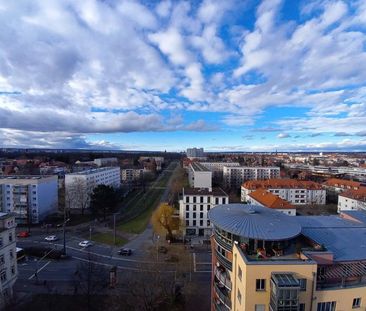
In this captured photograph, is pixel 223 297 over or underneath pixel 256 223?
underneath

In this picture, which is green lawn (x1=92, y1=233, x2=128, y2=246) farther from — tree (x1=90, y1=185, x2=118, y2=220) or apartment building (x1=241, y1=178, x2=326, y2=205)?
apartment building (x1=241, y1=178, x2=326, y2=205)

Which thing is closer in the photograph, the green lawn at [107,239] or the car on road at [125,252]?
the car on road at [125,252]

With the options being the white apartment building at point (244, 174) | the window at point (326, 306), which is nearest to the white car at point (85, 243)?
the window at point (326, 306)

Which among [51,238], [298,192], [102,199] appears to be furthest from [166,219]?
[298,192]

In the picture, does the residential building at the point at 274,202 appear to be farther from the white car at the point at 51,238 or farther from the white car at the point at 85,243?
the white car at the point at 51,238

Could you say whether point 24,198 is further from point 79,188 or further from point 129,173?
point 129,173

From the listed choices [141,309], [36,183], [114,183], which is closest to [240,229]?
[141,309]

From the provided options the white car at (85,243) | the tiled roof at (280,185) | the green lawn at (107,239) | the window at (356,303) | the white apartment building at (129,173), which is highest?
the window at (356,303)

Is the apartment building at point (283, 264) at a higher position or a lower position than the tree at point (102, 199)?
higher

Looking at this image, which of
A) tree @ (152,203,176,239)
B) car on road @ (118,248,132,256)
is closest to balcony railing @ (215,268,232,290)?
car on road @ (118,248,132,256)
